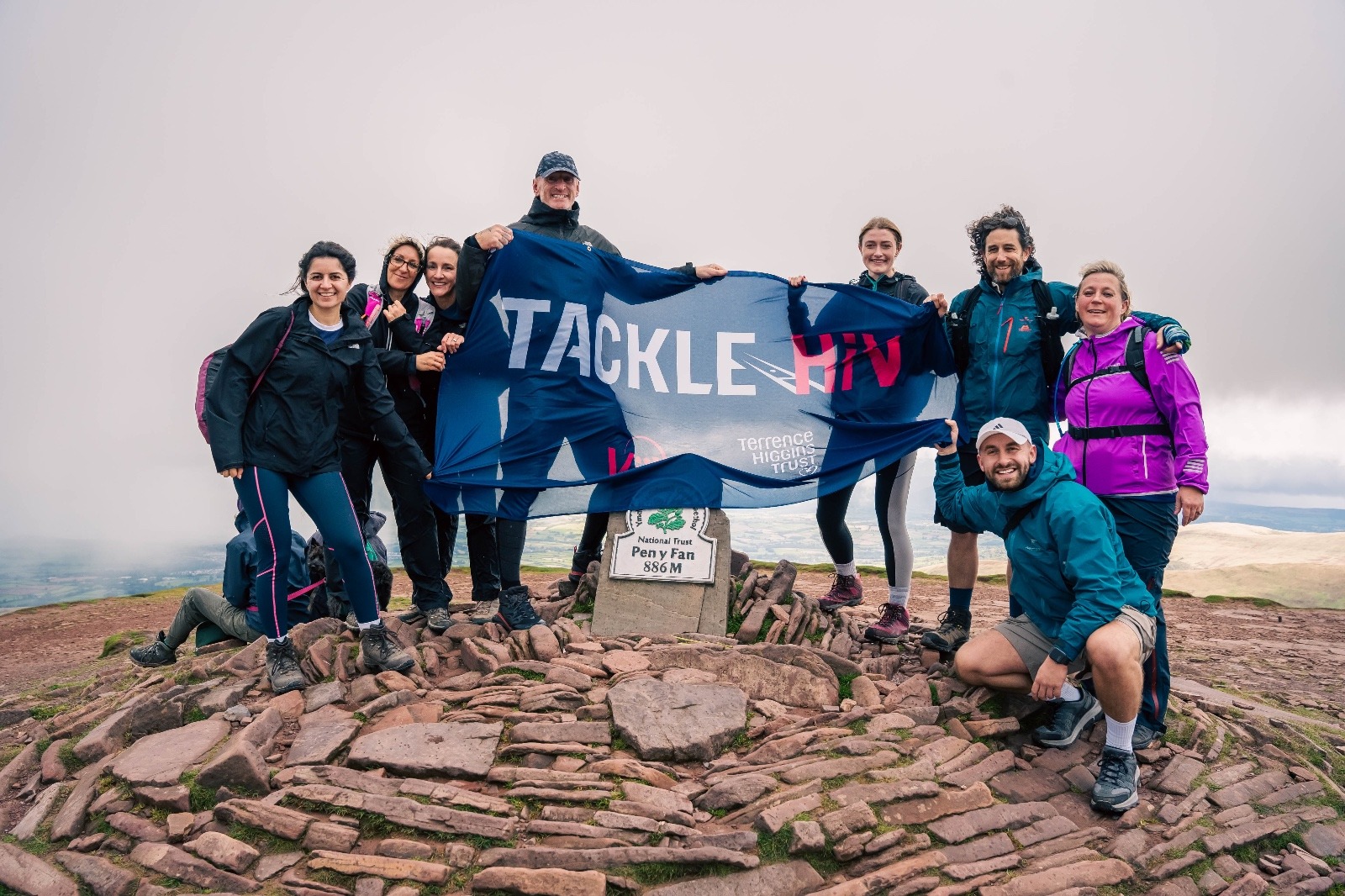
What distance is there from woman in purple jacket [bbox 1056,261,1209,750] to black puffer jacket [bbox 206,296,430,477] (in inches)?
214

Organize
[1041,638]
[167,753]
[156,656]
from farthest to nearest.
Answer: [156,656], [1041,638], [167,753]

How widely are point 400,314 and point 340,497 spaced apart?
6.17 feet

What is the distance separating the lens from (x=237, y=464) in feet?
18.0

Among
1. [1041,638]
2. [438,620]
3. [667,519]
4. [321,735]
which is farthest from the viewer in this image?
[667,519]

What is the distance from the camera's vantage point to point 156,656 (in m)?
8.21

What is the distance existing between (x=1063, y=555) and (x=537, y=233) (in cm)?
533

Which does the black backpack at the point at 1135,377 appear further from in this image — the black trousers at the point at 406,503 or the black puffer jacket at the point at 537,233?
the black trousers at the point at 406,503

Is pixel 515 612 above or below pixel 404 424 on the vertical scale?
below

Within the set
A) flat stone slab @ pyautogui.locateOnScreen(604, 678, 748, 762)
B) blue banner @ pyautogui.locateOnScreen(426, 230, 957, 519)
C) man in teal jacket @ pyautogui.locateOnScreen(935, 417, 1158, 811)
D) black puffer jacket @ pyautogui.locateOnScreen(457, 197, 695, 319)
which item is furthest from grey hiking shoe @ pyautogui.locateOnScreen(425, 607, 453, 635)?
man in teal jacket @ pyautogui.locateOnScreen(935, 417, 1158, 811)

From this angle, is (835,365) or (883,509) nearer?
(883,509)

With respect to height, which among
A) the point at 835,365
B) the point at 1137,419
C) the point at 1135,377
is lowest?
the point at 1137,419

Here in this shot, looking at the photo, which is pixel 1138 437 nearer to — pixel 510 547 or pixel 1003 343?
pixel 1003 343

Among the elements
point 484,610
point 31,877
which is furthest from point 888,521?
point 31,877

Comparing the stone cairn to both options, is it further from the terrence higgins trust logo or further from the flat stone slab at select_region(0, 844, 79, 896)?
the terrence higgins trust logo
